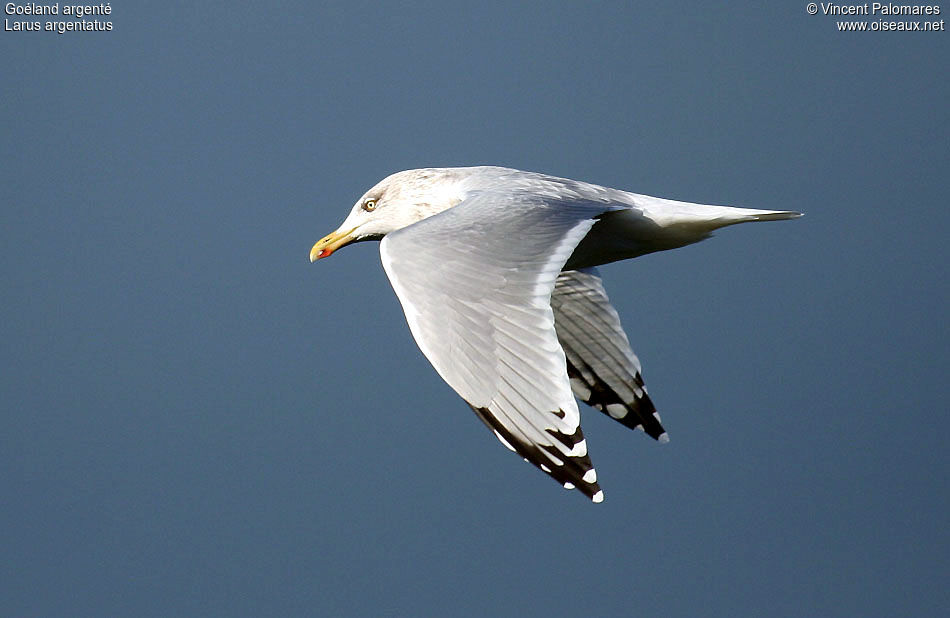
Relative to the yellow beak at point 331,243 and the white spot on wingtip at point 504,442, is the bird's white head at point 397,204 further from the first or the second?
the white spot on wingtip at point 504,442

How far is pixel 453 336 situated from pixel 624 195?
144 cm

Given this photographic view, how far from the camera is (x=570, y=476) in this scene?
3.39m

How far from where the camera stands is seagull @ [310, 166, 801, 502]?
346 cm

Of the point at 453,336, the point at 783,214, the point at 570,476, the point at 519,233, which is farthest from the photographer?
the point at 783,214

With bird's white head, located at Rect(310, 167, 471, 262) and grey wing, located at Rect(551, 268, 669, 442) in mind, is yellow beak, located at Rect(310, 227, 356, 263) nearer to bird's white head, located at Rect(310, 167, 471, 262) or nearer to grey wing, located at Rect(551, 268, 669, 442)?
bird's white head, located at Rect(310, 167, 471, 262)

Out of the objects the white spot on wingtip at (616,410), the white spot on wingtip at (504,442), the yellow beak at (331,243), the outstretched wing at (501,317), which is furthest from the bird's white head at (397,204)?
the white spot on wingtip at (504,442)

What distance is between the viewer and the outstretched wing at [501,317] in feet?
11.2

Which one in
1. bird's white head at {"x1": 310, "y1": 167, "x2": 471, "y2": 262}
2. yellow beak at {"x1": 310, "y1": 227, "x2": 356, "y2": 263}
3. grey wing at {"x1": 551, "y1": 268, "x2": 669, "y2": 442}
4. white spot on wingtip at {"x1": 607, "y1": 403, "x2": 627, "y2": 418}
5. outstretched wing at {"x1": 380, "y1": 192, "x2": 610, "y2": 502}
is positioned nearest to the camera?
outstretched wing at {"x1": 380, "y1": 192, "x2": 610, "y2": 502}

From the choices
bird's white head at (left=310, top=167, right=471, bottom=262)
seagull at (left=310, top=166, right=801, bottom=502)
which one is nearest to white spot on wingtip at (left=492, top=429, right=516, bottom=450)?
seagull at (left=310, top=166, right=801, bottom=502)

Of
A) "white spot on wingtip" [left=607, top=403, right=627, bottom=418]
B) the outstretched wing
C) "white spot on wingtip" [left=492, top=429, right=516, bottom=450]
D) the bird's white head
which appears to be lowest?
"white spot on wingtip" [left=607, top=403, right=627, bottom=418]

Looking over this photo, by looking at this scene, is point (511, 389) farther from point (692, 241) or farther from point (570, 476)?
point (692, 241)

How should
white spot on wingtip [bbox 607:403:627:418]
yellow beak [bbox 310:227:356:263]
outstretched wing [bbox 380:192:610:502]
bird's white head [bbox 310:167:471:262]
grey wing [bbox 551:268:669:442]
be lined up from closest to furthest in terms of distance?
1. outstretched wing [bbox 380:192:610:502]
2. bird's white head [bbox 310:167:471:262]
3. yellow beak [bbox 310:227:356:263]
4. grey wing [bbox 551:268:669:442]
5. white spot on wingtip [bbox 607:403:627:418]

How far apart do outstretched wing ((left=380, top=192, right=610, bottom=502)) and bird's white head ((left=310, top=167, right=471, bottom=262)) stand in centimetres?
71

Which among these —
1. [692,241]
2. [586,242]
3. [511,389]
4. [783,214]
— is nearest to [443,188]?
[586,242]
